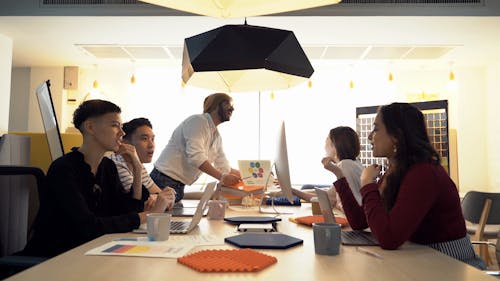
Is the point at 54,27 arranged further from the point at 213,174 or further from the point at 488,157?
the point at 488,157

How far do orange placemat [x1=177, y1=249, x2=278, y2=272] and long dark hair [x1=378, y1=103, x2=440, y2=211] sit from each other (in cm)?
68

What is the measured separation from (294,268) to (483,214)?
3.08 m

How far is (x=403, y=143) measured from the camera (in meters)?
1.49

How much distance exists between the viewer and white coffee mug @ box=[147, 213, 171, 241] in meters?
1.28

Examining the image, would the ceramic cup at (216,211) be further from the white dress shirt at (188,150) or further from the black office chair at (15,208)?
the white dress shirt at (188,150)

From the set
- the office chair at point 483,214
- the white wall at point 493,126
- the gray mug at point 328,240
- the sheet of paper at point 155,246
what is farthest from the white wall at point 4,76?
the white wall at point 493,126

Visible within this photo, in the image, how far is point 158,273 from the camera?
93 centimetres

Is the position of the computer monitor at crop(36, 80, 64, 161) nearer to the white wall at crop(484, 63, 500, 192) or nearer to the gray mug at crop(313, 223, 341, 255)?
the gray mug at crop(313, 223, 341, 255)

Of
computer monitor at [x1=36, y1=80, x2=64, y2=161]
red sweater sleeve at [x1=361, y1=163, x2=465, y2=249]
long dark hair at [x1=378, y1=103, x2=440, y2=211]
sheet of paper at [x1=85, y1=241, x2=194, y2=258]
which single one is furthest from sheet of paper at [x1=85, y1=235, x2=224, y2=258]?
computer monitor at [x1=36, y1=80, x2=64, y2=161]

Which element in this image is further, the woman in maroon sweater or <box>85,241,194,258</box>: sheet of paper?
the woman in maroon sweater

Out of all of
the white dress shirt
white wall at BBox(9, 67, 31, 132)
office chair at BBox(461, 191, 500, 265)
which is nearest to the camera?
the white dress shirt

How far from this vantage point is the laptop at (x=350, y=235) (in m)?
1.31

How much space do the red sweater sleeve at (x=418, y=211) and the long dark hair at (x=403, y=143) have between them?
7 cm

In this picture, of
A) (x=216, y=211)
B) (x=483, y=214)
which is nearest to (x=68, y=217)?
(x=216, y=211)
